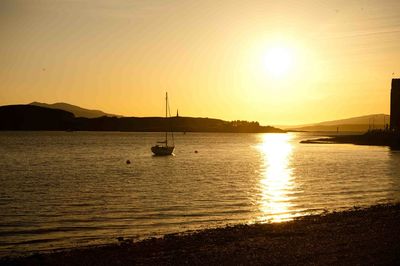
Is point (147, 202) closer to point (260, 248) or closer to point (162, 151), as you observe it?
point (260, 248)

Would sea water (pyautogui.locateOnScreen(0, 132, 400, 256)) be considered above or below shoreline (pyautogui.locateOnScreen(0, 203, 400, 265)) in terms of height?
below

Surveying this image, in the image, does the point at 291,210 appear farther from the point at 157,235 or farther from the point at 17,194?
the point at 17,194

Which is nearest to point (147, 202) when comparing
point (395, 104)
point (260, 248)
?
point (260, 248)

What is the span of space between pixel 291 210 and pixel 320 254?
15689 mm

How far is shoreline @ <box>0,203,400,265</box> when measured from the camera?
1606 cm

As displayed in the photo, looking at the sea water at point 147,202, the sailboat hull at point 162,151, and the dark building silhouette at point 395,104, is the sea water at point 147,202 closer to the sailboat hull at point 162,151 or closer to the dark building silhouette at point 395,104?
the sailboat hull at point 162,151

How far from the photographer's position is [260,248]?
1797 cm

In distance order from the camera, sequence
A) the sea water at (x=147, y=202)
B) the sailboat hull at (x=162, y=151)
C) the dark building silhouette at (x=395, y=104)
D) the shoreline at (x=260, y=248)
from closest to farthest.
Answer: the shoreline at (x=260, y=248), the sea water at (x=147, y=202), the sailboat hull at (x=162, y=151), the dark building silhouette at (x=395, y=104)

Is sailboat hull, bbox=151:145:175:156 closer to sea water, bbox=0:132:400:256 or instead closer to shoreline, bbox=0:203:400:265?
sea water, bbox=0:132:400:256

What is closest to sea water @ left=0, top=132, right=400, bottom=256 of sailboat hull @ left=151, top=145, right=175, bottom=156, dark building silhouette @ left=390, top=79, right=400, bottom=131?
sailboat hull @ left=151, top=145, right=175, bottom=156

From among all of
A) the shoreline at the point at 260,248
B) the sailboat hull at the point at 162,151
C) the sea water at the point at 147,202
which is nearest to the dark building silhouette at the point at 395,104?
the sailboat hull at the point at 162,151

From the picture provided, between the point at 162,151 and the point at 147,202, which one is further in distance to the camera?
the point at 162,151

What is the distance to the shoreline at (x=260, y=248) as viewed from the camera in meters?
16.1

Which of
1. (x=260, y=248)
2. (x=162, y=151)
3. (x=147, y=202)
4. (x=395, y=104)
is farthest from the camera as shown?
(x=395, y=104)
